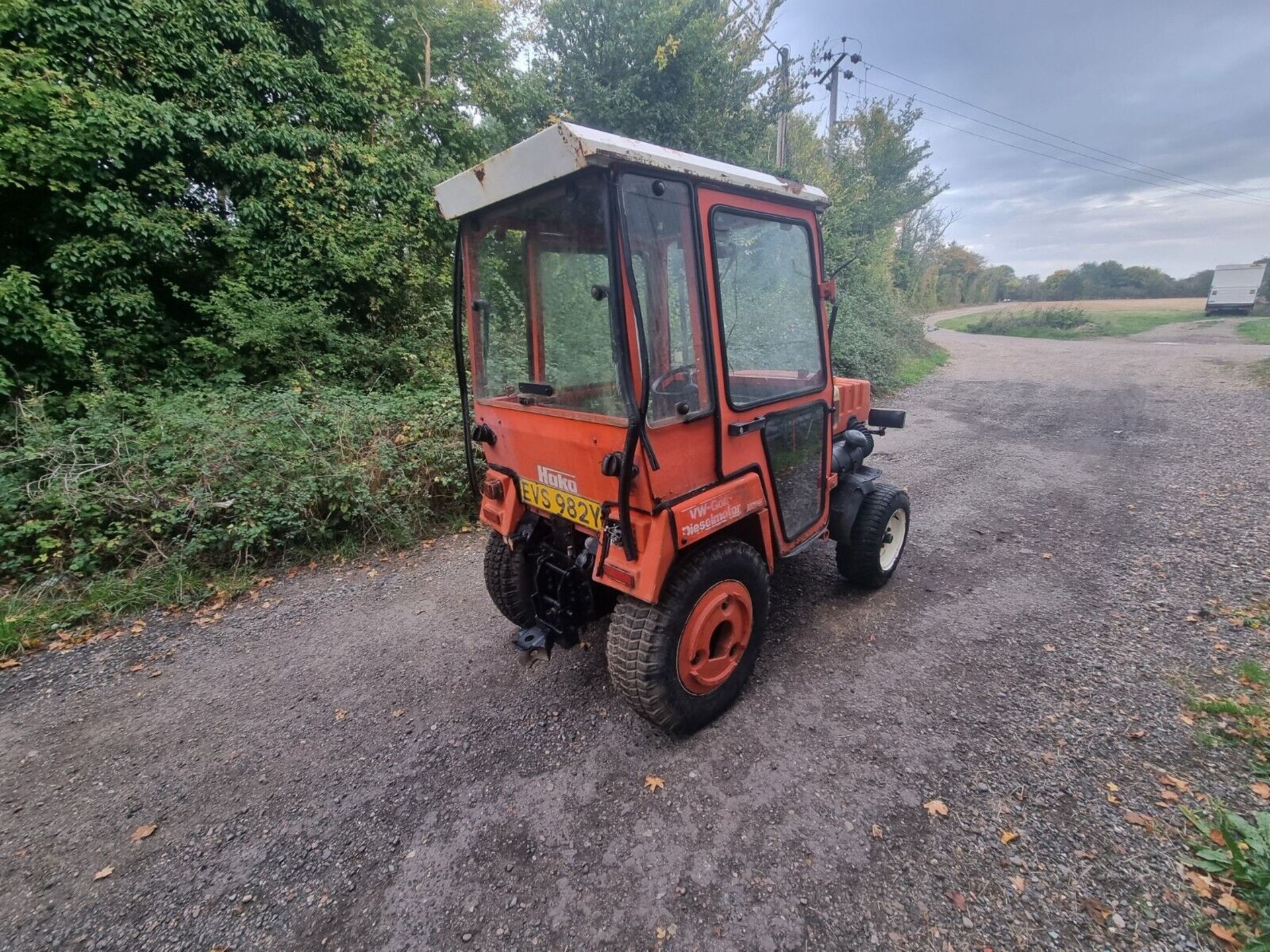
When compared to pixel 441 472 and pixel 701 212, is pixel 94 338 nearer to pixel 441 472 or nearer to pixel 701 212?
pixel 441 472

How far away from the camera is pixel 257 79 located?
6.32m

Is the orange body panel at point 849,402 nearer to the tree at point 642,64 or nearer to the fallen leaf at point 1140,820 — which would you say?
the fallen leaf at point 1140,820

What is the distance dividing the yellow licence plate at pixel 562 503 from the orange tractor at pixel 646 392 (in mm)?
11

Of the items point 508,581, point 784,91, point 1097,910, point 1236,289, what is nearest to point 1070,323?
point 1236,289

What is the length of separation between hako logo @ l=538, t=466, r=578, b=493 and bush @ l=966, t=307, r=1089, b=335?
3063 cm

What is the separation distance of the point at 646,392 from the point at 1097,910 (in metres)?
2.32

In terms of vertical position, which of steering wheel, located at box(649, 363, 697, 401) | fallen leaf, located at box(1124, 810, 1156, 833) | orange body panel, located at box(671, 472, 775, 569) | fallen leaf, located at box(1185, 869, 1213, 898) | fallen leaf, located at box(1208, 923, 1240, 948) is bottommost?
fallen leaf, located at box(1185, 869, 1213, 898)

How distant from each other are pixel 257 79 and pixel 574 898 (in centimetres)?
891

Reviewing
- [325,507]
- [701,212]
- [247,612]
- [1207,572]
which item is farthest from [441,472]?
[1207,572]

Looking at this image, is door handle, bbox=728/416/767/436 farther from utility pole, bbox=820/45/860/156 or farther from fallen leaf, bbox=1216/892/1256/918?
utility pole, bbox=820/45/860/156

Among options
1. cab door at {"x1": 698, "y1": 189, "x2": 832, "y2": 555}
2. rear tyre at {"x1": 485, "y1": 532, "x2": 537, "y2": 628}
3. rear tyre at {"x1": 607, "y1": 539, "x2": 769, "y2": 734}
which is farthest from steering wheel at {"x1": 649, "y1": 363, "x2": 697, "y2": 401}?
rear tyre at {"x1": 485, "y1": 532, "x2": 537, "y2": 628}

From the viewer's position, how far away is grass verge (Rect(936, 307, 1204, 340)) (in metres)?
23.0

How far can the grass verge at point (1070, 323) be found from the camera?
2298cm

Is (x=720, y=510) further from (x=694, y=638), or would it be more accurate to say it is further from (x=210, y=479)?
(x=210, y=479)
